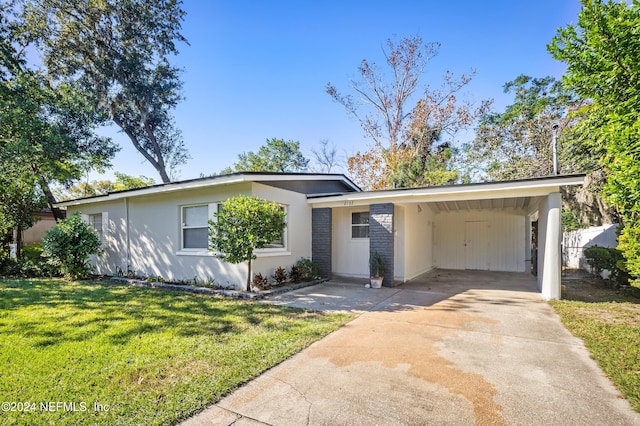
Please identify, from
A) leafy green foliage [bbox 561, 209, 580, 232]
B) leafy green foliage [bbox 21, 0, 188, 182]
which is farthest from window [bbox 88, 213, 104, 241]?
leafy green foliage [bbox 561, 209, 580, 232]

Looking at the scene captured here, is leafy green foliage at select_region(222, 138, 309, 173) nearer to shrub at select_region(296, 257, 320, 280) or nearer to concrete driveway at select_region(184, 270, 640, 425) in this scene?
shrub at select_region(296, 257, 320, 280)

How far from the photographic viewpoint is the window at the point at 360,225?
10125 mm

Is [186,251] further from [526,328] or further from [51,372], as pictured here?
[526,328]

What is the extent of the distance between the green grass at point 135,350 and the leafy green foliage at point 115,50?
45.1 ft

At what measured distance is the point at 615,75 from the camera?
4.26m

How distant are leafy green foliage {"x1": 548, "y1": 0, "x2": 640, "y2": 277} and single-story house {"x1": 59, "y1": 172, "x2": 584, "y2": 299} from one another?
7.80 feet

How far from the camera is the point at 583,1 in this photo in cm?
436

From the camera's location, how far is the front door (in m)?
13.3

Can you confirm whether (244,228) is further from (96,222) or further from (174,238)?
(96,222)

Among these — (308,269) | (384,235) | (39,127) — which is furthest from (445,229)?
(39,127)

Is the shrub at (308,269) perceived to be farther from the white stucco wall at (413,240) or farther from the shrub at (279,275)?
the white stucco wall at (413,240)

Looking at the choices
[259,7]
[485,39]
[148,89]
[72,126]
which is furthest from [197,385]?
[148,89]

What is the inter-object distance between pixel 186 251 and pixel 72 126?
11163 mm

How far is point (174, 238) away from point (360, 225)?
587cm
